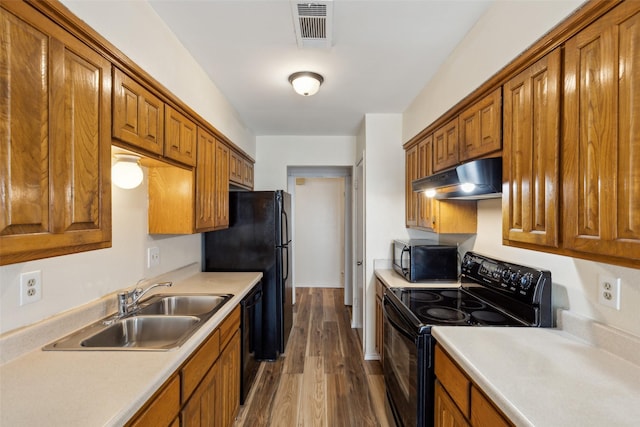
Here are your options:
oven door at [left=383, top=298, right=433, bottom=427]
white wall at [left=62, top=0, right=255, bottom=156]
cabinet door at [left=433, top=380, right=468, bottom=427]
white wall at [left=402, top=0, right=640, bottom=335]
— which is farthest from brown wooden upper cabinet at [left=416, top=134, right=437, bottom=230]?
white wall at [left=62, top=0, right=255, bottom=156]

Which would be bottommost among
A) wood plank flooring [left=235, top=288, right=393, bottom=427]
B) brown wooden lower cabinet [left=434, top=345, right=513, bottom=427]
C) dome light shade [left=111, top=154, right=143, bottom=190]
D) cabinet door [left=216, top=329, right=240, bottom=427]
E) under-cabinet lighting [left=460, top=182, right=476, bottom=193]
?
wood plank flooring [left=235, top=288, right=393, bottom=427]

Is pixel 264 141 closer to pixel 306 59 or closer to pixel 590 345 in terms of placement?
pixel 306 59

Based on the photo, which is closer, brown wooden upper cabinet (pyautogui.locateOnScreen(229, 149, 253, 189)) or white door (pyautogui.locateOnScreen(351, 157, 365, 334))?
brown wooden upper cabinet (pyautogui.locateOnScreen(229, 149, 253, 189))

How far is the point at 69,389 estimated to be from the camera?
934 millimetres

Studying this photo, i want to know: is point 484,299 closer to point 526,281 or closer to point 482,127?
point 526,281

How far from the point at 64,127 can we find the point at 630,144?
1.75 m

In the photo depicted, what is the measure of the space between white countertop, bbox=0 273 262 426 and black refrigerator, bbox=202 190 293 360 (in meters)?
1.55

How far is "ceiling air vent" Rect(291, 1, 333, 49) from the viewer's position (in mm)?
1446

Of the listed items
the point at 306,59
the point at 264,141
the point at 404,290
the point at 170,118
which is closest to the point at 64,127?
the point at 170,118

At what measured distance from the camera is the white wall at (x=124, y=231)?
3.74 ft

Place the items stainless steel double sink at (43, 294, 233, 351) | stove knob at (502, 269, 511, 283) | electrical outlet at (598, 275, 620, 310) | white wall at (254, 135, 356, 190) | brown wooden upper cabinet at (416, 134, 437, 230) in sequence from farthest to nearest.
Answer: white wall at (254, 135, 356, 190)
brown wooden upper cabinet at (416, 134, 437, 230)
stove knob at (502, 269, 511, 283)
stainless steel double sink at (43, 294, 233, 351)
electrical outlet at (598, 275, 620, 310)

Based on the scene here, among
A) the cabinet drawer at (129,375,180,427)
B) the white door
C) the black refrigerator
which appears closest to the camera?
the cabinet drawer at (129,375,180,427)

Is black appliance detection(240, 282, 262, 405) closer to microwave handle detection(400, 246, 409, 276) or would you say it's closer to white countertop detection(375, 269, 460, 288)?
white countertop detection(375, 269, 460, 288)

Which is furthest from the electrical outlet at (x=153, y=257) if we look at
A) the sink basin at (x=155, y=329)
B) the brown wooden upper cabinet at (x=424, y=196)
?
the brown wooden upper cabinet at (x=424, y=196)
